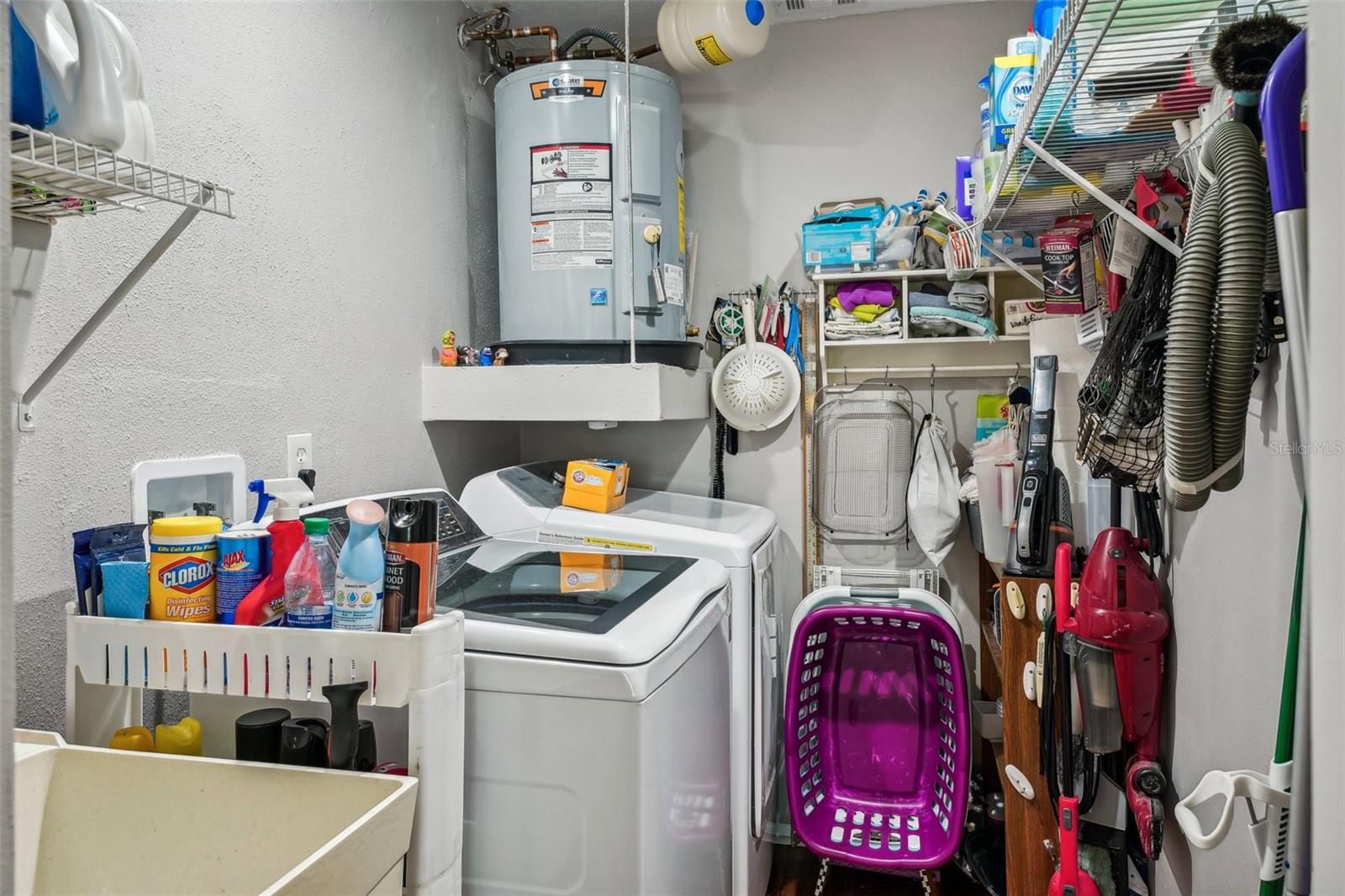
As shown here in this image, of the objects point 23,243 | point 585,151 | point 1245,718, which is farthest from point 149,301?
point 1245,718

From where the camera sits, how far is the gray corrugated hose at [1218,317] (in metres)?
0.66

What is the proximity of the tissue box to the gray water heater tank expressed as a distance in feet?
1.04

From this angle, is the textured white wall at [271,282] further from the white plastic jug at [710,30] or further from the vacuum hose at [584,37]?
the white plastic jug at [710,30]

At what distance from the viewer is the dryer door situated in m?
2.03

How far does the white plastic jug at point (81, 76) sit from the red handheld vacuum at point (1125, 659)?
4.95 ft

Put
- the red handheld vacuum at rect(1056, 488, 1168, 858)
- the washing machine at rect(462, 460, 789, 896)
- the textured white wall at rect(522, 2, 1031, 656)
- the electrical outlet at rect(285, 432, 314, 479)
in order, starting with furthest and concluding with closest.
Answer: the textured white wall at rect(522, 2, 1031, 656) < the washing machine at rect(462, 460, 789, 896) < the electrical outlet at rect(285, 432, 314, 479) < the red handheld vacuum at rect(1056, 488, 1168, 858)

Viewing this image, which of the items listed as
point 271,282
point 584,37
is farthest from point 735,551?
point 584,37

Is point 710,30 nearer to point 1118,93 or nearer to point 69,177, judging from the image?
point 1118,93

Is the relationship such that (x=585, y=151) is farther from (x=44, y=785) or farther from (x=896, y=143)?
(x=44, y=785)

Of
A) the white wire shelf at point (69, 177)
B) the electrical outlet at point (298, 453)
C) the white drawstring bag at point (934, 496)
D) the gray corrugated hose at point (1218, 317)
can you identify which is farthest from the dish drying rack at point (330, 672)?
the white drawstring bag at point (934, 496)

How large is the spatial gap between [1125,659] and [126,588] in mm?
1505

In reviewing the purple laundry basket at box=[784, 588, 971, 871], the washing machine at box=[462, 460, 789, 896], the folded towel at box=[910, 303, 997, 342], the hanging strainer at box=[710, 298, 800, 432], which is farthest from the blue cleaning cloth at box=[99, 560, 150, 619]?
the folded towel at box=[910, 303, 997, 342]

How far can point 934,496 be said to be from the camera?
2.50 m

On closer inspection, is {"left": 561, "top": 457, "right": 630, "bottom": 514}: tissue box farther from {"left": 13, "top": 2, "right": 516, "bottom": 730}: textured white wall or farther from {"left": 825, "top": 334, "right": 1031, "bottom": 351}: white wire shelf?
{"left": 825, "top": 334, "right": 1031, "bottom": 351}: white wire shelf
